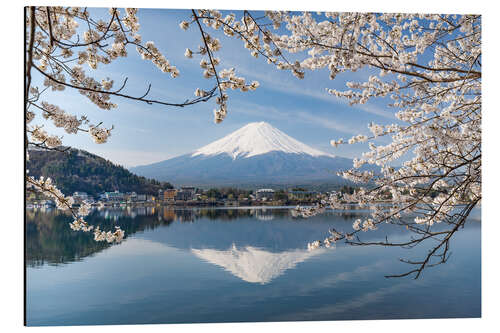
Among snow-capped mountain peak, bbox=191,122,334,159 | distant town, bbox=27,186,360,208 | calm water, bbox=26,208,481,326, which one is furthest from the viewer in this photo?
snow-capped mountain peak, bbox=191,122,334,159

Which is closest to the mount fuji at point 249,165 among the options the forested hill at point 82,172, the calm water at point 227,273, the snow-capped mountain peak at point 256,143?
the snow-capped mountain peak at point 256,143

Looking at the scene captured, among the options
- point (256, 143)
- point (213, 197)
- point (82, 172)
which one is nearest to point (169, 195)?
point (213, 197)

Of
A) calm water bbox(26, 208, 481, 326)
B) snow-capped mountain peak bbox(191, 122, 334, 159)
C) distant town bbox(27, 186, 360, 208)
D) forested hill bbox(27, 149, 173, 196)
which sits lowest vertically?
calm water bbox(26, 208, 481, 326)

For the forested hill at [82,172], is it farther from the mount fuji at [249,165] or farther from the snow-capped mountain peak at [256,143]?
the snow-capped mountain peak at [256,143]

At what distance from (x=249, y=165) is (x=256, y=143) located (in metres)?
0.45

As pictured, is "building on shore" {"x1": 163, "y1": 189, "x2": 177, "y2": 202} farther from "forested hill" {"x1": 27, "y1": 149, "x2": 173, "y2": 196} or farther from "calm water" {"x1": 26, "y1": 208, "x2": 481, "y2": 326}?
"forested hill" {"x1": 27, "y1": 149, "x2": 173, "y2": 196}

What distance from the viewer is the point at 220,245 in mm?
3619

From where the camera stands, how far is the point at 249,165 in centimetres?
404

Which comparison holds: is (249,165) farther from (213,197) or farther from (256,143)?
(213,197)

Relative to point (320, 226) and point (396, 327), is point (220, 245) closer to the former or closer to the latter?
point (320, 226)

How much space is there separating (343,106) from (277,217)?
1183 mm

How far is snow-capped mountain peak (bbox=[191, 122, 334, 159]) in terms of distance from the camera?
3.54 m

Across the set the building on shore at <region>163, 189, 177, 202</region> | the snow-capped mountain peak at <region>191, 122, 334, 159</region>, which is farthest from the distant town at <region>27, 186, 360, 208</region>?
the snow-capped mountain peak at <region>191, 122, 334, 159</region>

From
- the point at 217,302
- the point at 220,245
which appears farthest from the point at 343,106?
the point at 217,302
